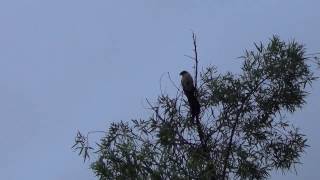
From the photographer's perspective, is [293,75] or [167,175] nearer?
[167,175]

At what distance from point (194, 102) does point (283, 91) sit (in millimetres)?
1023

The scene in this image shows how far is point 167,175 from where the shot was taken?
8453 millimetres

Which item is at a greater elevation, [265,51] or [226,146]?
[265,51]

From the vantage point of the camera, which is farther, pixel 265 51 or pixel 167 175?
pixel 265 51

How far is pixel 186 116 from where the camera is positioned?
29.3 feet

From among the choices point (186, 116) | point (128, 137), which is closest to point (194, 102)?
point (186, 116)

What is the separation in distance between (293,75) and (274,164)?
3.17 ft

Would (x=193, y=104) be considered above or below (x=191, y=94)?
below

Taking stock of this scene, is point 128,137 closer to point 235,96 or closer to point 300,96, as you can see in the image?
point 235,96

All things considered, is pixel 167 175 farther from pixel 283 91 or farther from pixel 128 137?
pixel 283 91

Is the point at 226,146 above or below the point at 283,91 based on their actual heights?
below

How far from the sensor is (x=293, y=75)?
30.0 ft

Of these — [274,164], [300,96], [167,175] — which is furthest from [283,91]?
[167,175]

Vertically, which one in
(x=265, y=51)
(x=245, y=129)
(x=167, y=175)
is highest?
(x=265, y=51)
